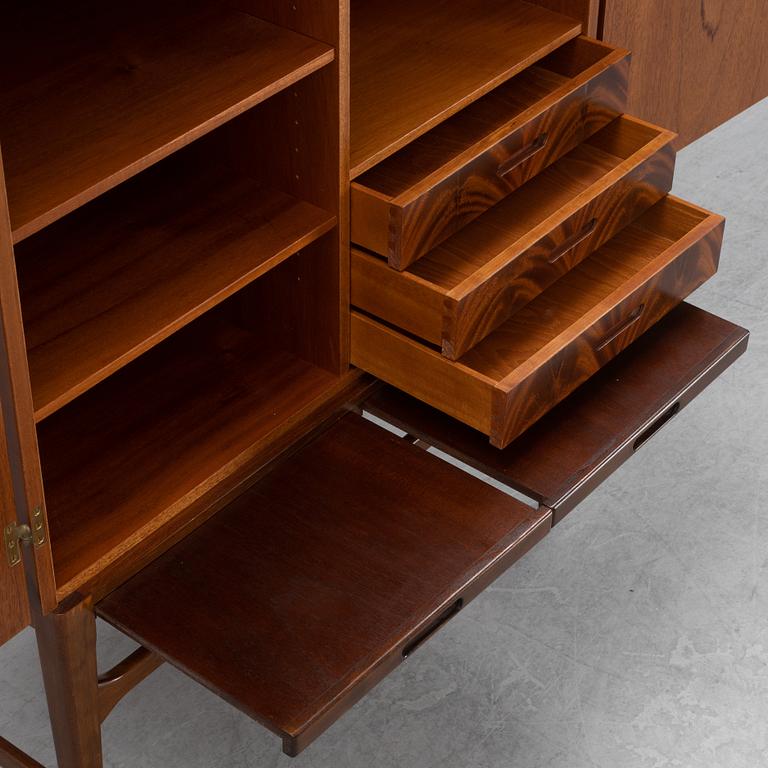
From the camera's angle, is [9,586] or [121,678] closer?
[9,586]

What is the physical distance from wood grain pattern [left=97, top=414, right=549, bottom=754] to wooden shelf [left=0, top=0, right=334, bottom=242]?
436 mm

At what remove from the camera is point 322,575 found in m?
1.51

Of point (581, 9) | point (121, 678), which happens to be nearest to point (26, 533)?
point (121, 678)

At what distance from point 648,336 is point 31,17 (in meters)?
0.82

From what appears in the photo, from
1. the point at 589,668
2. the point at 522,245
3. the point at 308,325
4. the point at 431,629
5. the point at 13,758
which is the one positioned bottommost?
the point at 589,668

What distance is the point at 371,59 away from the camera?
1.77m

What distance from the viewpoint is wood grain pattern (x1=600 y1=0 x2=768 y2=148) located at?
197cm

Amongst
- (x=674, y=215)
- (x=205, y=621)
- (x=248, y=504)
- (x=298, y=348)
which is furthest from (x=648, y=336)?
(x=205, y=621)

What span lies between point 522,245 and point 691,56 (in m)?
0.63

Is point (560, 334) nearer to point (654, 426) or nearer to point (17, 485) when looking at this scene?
point (654, 426)

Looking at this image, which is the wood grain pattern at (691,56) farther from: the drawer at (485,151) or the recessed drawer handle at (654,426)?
the recessed drawer handle at (654,426)

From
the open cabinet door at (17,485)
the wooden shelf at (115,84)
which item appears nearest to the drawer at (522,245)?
the wooden shelf at (115,84)

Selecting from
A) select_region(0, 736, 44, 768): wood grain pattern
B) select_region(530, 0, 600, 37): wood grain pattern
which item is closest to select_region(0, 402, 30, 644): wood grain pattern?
select_region(0, 736, 44, 768): wood grain pattern

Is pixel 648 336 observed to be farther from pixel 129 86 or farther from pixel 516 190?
pixel 129 86
